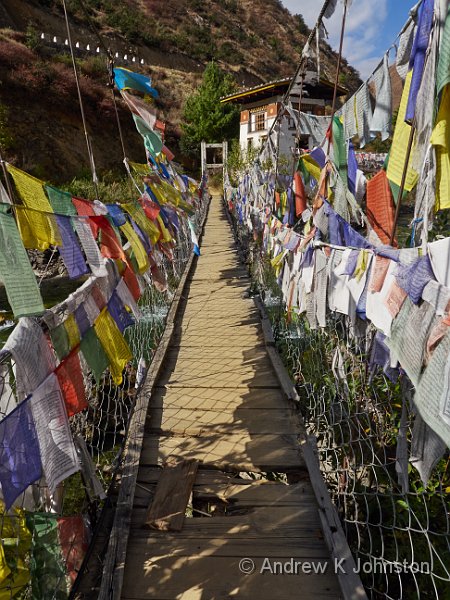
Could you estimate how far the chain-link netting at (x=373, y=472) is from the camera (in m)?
2.27

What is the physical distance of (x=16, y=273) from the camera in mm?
1680

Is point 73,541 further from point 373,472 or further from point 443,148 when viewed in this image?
point 443,148

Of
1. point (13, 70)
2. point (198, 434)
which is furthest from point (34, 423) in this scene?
point (13, 70)

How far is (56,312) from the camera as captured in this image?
194 centimetres

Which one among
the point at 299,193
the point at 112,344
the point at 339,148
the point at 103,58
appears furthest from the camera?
the point at 103,58

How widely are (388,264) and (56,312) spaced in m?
1.48

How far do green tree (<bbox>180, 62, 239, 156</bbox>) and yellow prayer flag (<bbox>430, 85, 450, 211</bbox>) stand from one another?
32880mm

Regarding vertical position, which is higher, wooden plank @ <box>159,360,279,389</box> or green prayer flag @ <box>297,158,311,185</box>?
green prayer flag @ <box>297,158,311,185</box>

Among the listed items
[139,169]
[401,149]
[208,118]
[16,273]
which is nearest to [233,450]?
[16,273]

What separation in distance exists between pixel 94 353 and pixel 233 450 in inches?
55.1

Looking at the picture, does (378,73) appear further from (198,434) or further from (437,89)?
(198,434)

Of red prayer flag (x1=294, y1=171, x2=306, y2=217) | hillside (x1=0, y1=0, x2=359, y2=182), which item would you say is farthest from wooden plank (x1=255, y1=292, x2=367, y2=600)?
hillside (x1=0, y1=0, x2=359, y2=182)

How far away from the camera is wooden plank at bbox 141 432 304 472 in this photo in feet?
9.68

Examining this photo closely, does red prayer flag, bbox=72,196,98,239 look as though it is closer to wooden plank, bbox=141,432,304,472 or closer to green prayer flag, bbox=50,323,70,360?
green prayer flag, bbox=50,323,70,360
